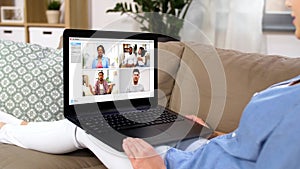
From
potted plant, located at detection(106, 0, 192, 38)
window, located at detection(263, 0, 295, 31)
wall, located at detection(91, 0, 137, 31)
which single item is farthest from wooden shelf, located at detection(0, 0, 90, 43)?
window, located at detection(263, 0, 295, 31)

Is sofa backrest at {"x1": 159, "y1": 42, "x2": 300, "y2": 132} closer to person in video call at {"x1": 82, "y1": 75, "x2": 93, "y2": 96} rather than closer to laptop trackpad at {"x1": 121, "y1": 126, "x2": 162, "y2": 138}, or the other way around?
laptop trackpad at {"x1": 121, "y1": 126, "x2": 162, "y2": 138}

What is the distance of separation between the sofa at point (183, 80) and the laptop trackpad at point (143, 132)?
0.19m

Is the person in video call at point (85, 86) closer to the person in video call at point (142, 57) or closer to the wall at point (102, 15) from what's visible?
the person in video call at point (142, 57)

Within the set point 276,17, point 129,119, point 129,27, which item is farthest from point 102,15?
point 129,119

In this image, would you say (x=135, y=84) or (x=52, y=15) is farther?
(x=52, y=15)

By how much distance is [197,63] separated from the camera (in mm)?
1370

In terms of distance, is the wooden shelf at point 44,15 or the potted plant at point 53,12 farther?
the potted plant at point 53,12

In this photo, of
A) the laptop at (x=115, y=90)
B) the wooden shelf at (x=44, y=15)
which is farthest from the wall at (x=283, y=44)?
the wooden shelf at (x=44, y=15)

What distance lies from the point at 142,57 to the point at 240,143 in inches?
24.4

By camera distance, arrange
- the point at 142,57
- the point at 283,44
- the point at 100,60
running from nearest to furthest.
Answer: the point at 100,60 → the point at 142,57 → the point at 283,44

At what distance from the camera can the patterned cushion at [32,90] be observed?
1.40 m

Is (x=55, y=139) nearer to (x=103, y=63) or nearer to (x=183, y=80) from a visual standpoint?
(x=103, y=63)

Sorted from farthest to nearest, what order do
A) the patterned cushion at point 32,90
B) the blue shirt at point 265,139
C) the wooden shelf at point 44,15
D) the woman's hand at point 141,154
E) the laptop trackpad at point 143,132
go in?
the wooden shelf at point 44,15
the patterned cushion at point 32,90
the laptop trackpad at point 143,132
the woman's hand at point 141,154
the blue shirt at point 265,139

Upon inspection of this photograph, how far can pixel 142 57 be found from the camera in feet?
4.01
